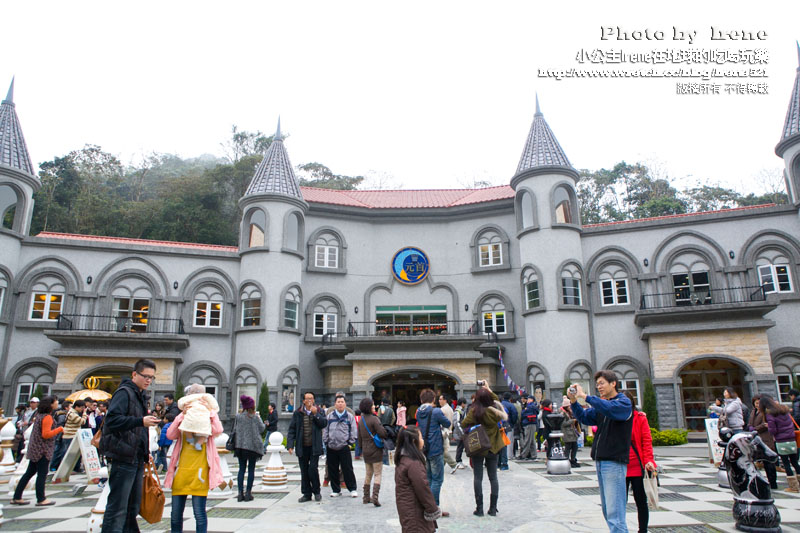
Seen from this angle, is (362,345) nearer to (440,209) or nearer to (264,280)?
(264,280)

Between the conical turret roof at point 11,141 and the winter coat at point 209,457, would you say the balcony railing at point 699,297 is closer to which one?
the winter coat at point 209,457

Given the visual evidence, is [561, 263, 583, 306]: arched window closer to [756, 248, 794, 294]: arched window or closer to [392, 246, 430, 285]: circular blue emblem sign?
[392, 246, 430, 285]: circular blue emblem sign

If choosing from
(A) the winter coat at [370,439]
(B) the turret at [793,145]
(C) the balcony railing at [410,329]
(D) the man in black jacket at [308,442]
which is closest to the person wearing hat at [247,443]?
(D) the man in black jacket at [308,442]

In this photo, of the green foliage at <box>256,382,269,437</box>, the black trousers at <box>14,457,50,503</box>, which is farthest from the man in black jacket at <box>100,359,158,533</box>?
the green foliage at <box>256,382,269,437</box>

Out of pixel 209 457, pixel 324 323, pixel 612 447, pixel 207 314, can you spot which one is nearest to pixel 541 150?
pixel 324 323

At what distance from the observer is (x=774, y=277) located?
22.6 meters

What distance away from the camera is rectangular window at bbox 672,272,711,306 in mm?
23172

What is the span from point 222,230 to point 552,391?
85.2ft

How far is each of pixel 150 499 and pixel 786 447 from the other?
9603 millimetres

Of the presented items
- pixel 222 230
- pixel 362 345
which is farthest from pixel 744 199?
pixel 222 230

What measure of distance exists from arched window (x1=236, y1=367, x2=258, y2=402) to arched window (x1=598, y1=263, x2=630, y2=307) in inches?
603

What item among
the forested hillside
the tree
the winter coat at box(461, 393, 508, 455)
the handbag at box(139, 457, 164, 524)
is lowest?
the handbag at box(139, 457, 164, 524)

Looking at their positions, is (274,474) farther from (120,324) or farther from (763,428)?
(120,324)

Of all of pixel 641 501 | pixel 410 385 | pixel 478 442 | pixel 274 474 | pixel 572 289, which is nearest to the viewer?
pixel 641 501
